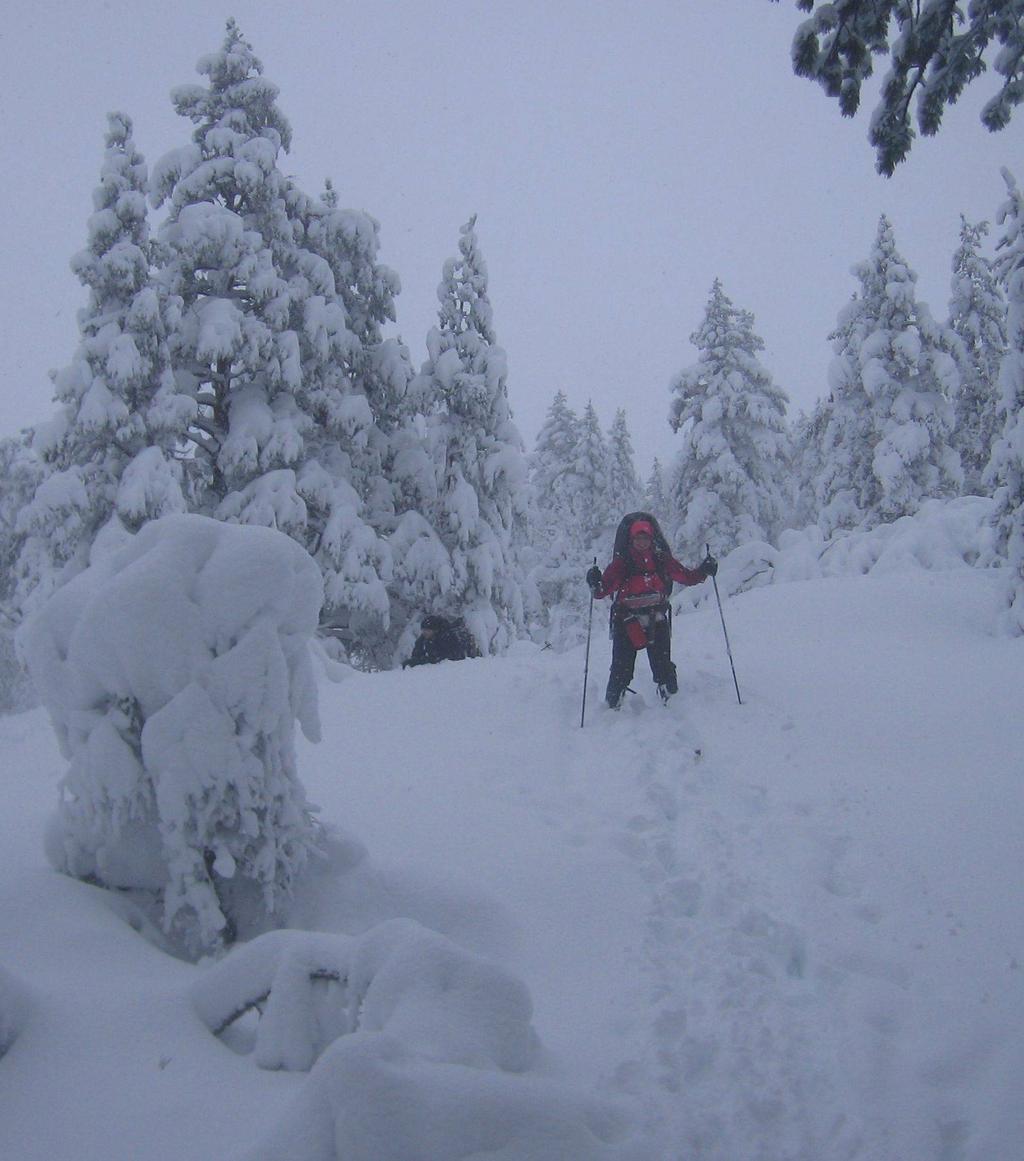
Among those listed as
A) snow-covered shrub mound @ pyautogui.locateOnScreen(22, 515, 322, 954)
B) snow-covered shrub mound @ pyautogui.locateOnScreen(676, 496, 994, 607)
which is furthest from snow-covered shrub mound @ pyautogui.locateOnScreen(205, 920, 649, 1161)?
snow-covered shrub mound @ pyautogui.locateOnScreen(676, 496, 994, 607)

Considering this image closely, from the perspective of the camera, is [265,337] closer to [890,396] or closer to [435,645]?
[435,645]

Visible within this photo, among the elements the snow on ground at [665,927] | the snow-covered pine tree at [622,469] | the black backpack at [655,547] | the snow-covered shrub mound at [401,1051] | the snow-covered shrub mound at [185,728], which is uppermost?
the snow-covered pine tree at [622,469]

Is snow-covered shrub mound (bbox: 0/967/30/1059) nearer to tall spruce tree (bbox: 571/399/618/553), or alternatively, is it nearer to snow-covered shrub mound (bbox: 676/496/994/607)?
snow-covered shrub mound (bbox: 676/496/994/607)

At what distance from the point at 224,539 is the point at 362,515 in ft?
40.4

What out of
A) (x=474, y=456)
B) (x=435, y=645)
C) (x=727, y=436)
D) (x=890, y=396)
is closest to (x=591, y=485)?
(x=727, y=436)

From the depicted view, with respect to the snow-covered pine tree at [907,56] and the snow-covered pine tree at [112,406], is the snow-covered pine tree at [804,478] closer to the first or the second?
the snow-covered pine tree at [112,406]

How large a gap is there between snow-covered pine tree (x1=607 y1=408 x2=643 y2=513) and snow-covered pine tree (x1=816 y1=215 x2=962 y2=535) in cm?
1379

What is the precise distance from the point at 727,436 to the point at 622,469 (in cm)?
1529

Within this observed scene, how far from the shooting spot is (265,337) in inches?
568

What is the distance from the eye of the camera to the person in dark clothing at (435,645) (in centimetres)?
1279

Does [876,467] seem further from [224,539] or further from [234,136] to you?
[224,539]

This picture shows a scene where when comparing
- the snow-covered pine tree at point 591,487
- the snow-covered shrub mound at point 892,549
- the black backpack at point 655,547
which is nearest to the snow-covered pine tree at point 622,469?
the snow-covered pine tree at point 591,487

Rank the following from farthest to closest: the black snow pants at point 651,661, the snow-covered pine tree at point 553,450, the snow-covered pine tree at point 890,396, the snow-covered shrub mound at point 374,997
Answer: the snow-covered pine tree at point 553,450 < the snow-covered pine tree at point 890,396 < the black snow pants at point 651,661 < the snow-covered shrub mound at point 374,997

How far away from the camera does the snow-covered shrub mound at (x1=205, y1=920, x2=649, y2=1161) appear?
6.56ft
